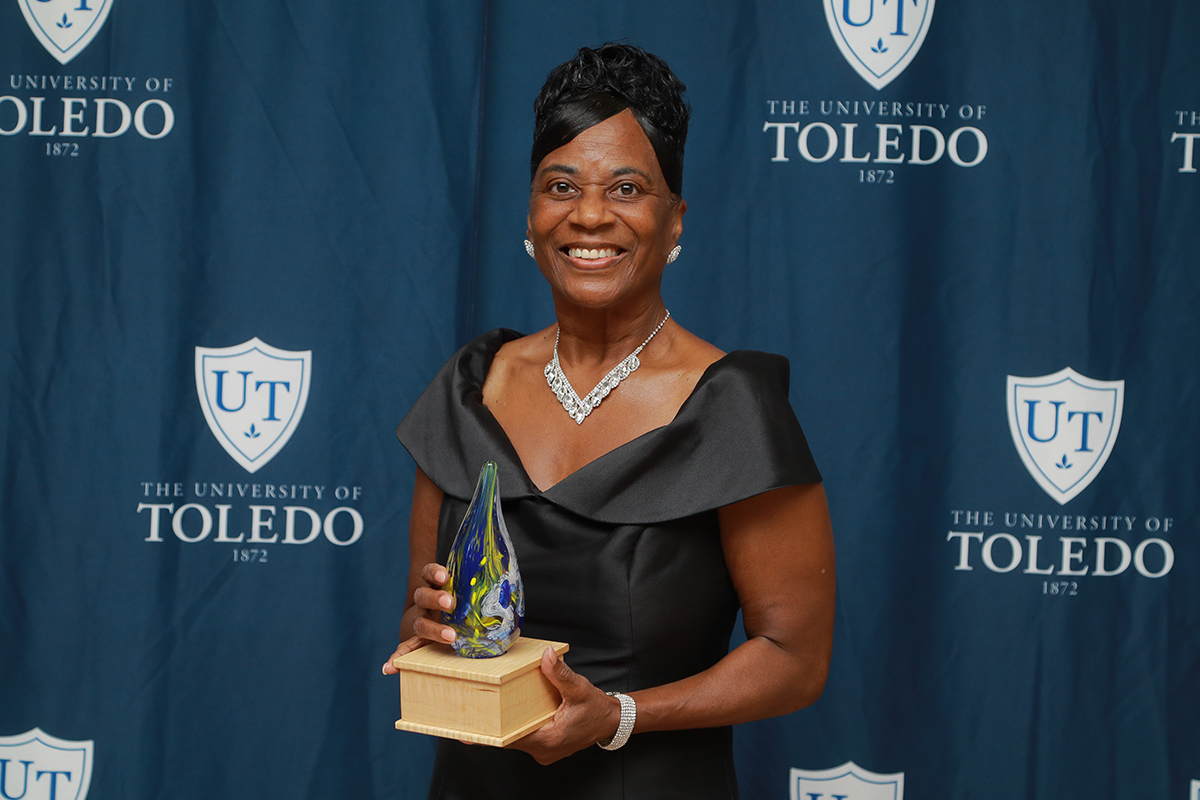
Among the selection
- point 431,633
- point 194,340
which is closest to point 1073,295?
point 431,633

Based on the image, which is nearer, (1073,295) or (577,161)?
(577,161)

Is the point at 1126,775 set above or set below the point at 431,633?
below

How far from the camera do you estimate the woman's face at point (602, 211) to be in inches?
45.8

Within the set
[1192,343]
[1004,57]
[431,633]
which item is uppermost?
[1004,57]

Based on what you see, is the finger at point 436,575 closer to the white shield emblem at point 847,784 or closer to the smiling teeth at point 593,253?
the smiling teeth at point 593,253

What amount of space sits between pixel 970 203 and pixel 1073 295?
266 millimetres

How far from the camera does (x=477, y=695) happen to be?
96 centimetres

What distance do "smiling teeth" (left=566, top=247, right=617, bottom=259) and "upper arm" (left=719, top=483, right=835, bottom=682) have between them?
1.07 ft

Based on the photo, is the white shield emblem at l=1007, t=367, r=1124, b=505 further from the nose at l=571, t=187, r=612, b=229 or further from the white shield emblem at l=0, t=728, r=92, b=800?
the white shield emblem at l=0, t=728, r=92, b=800

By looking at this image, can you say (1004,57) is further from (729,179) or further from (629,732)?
(629,732)

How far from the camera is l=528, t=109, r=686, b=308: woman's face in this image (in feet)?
3.81

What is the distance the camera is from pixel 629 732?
3.49 ft

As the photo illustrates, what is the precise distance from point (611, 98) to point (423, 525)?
613 mm

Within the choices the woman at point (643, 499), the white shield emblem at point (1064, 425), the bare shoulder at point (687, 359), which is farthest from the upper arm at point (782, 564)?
the white shield emblem at point (1064, 425)
